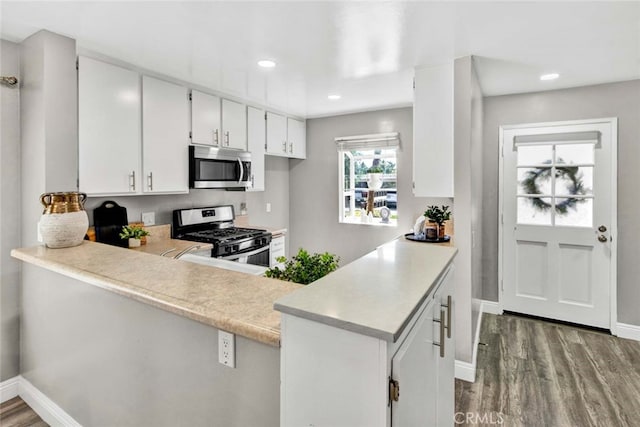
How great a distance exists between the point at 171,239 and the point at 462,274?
8.62ft

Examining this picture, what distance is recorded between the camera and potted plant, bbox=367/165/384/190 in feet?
14.3

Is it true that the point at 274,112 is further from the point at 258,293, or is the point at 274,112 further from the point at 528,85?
the point at 258,293

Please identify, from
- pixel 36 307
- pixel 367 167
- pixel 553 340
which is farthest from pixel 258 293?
pixel 367 167

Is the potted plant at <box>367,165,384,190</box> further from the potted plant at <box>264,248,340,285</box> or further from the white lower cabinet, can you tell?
the white lower cabinet

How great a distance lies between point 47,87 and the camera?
2.05m

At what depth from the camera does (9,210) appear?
2.18 meters

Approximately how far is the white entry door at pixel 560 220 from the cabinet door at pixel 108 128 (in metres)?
3.60

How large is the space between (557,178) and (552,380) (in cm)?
199

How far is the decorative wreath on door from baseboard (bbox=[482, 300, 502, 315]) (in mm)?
1148

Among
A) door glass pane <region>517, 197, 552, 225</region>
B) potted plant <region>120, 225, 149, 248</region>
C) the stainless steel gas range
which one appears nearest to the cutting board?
potted plant <region>120, 225, 149, 248</region>

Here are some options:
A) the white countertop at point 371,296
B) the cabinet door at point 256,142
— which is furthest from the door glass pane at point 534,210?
the cabinet door at point 256,142

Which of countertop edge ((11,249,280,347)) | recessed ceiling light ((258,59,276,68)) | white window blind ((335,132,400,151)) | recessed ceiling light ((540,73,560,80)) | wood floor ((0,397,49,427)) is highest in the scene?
recessed ceiling light ((540,73,560,80))

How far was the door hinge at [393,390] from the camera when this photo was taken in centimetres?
76

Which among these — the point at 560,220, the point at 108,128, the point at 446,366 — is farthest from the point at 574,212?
the point at 108,128
